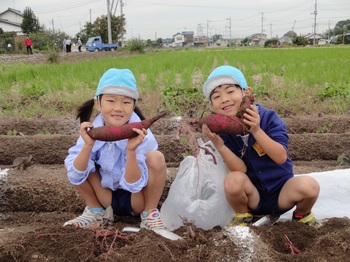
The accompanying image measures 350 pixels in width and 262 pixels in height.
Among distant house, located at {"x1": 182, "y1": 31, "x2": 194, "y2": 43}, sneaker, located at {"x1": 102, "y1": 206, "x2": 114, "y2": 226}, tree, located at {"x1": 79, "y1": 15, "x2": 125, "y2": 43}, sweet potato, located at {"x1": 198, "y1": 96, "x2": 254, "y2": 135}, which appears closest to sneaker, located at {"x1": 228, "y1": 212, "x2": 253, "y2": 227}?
sweet potato, located at {"x1": 198, "y1": 96, "x2": 254, "y2": 135}

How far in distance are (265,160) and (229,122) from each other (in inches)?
12.9

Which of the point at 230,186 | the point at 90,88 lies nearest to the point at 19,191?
the point at 230,186

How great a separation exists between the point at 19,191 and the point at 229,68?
5.33ft

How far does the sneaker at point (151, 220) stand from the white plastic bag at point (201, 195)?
76 mm

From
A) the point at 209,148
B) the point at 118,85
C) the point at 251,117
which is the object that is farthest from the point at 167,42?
the point at 251,117

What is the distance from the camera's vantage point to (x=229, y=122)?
6.36 ft

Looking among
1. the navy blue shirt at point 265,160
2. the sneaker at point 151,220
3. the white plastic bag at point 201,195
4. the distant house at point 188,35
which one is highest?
the distant house at point 188,35

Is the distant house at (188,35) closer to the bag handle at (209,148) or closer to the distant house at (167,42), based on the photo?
the distant house at (167,42)

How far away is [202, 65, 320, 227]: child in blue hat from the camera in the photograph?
6.66 feet

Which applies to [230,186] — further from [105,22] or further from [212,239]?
[105,22]

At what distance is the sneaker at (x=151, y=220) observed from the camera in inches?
84.7

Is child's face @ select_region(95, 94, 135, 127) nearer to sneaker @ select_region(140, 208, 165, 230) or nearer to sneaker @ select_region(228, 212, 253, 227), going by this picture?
sneaker @ select_region(140, 208, 165, 230)

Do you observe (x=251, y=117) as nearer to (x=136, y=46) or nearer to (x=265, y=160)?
(x=265, y=160)

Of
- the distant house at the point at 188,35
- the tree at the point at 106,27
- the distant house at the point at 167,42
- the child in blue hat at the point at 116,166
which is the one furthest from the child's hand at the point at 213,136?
the distant house at the point at 188,35
